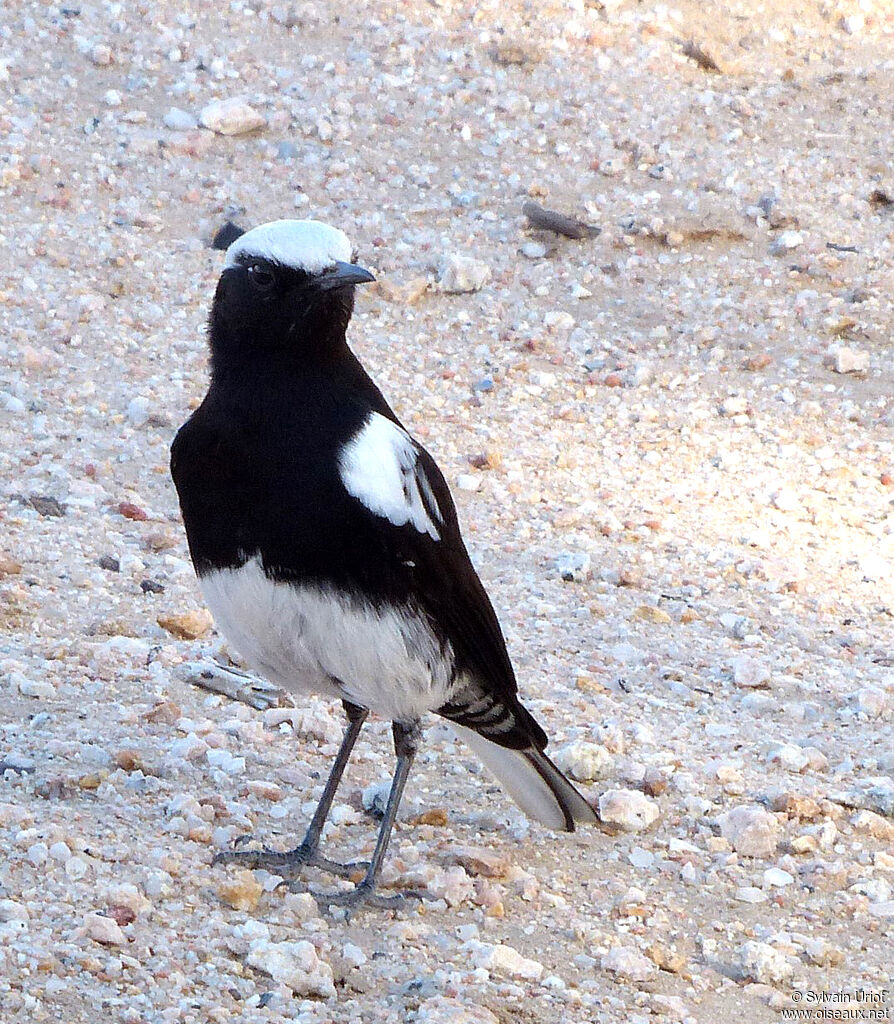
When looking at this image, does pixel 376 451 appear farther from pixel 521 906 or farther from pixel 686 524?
pixel 686 524

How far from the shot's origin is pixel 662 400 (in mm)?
7156

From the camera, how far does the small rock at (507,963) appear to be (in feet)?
11.7

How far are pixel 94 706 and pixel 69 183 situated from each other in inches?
165

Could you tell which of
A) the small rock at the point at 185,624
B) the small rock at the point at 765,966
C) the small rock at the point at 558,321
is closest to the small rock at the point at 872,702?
the small rock at the point at 765,966

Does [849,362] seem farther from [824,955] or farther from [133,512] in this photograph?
[824,955]

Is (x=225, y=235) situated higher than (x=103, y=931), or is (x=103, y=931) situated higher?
(x=103, y=931)

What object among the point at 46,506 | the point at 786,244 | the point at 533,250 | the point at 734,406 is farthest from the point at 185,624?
the point at 786,244

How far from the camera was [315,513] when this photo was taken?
3570 mm

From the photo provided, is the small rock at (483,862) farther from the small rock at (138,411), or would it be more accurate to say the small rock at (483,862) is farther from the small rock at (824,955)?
the small rock at (138,411)

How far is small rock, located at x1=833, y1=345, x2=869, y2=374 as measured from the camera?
7.49 meters

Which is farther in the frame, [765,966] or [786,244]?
[786,244]

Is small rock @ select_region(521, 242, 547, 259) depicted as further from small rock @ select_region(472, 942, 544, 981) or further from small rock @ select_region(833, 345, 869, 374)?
small rock @ select_region(472, 942, 544, 981)

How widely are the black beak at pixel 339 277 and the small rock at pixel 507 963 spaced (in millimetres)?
1599

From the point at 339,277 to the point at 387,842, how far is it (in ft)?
4.70
